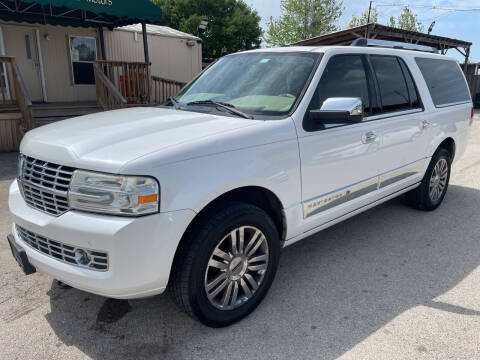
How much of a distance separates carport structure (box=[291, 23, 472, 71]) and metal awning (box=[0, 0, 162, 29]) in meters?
6.75

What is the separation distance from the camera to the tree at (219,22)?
108ft

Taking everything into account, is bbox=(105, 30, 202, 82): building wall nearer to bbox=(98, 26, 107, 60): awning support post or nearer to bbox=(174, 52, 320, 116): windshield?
bbox=(98, 26, 107, 60): awning support post

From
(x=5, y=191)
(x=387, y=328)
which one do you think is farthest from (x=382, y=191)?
(x=5, y=191)

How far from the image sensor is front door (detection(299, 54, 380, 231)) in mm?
3031

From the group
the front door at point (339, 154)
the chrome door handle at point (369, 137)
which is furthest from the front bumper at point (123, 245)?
the chrome door handle at point (369, 137)

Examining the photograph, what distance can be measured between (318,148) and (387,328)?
139 centimetres

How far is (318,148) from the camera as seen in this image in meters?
3.05

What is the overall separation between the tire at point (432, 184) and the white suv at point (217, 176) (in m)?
0.86

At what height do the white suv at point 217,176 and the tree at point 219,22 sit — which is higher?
the tree at point 219,22

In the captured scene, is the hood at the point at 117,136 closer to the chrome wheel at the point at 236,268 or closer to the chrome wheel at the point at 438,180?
the chrome wheel at the point at 236,268

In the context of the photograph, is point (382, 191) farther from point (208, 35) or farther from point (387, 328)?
point (208, 35)

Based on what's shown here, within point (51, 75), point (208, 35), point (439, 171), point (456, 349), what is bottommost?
point (456, 349)

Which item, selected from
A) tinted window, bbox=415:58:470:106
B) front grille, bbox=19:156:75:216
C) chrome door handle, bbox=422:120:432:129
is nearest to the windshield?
front grille, bbox=19:156:75:216

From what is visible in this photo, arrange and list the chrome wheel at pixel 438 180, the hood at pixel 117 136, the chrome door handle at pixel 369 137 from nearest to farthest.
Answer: the hood at pixel 117 136
the chrome door handle at pixel 369 137
the chrome wheel at pixel 438 180
